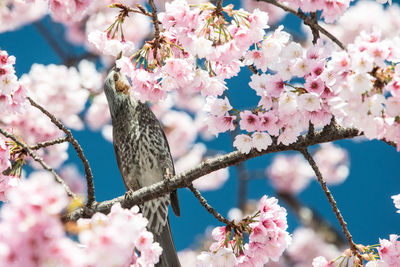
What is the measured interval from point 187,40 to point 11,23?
530cm

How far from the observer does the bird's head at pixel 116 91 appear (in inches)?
177

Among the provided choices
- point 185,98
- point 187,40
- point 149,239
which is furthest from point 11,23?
point 149,239

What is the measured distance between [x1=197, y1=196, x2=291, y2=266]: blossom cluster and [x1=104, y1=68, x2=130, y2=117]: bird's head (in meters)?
2.24

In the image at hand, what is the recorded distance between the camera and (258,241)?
248 centimetres

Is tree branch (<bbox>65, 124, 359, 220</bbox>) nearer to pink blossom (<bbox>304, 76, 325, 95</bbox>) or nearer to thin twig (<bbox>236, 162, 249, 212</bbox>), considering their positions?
pink blossom (<bbox>304, 76, 325, 95</bbox>)

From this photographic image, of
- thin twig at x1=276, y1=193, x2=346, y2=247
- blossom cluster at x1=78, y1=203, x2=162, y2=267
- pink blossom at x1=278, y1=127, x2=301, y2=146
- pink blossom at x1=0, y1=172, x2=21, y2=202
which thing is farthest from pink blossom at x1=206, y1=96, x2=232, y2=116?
thin twig at x1=276, y1=193, x2=346, y2=247

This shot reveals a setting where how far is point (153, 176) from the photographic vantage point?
173 inches

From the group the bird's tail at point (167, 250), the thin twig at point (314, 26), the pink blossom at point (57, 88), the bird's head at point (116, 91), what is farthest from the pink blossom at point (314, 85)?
the pink blossom at point (57, 88)

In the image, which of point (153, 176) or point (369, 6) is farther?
point (369, 6)

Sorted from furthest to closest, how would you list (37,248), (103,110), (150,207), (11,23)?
(103,110) → (11,23) → (150,207) → (37,248)

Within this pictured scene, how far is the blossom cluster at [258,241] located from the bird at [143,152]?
1678mm

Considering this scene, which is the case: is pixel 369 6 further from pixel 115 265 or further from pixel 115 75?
pixel 115 265

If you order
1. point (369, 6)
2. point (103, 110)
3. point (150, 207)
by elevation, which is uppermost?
point (103, 110)

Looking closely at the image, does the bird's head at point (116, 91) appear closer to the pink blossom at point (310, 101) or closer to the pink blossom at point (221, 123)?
the pink blossom at point (221, 123)
